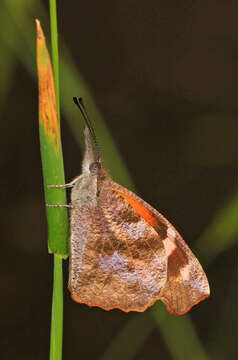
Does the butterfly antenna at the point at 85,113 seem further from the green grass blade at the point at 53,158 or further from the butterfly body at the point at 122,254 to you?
the green grass blade at the point at 53,158

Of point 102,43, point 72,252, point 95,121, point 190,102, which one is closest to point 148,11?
point 102,43

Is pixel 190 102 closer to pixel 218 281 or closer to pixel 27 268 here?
pixel 218 281

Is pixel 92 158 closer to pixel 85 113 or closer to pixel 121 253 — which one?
pixel 85 113

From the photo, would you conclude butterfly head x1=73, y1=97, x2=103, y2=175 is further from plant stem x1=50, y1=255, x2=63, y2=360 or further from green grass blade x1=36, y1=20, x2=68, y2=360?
plant stem x1=50, y1=255, x2=63, y2=360

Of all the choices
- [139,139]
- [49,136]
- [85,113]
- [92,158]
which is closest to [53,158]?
[49,136]

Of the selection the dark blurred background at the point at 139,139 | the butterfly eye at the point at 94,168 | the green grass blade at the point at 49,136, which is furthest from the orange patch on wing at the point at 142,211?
the dark blurred background at the point at 139,139

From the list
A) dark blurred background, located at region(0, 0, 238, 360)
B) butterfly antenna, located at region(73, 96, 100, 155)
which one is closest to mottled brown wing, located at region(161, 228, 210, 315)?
butterfly antenna, located at region(73, 96, 100, 155)
